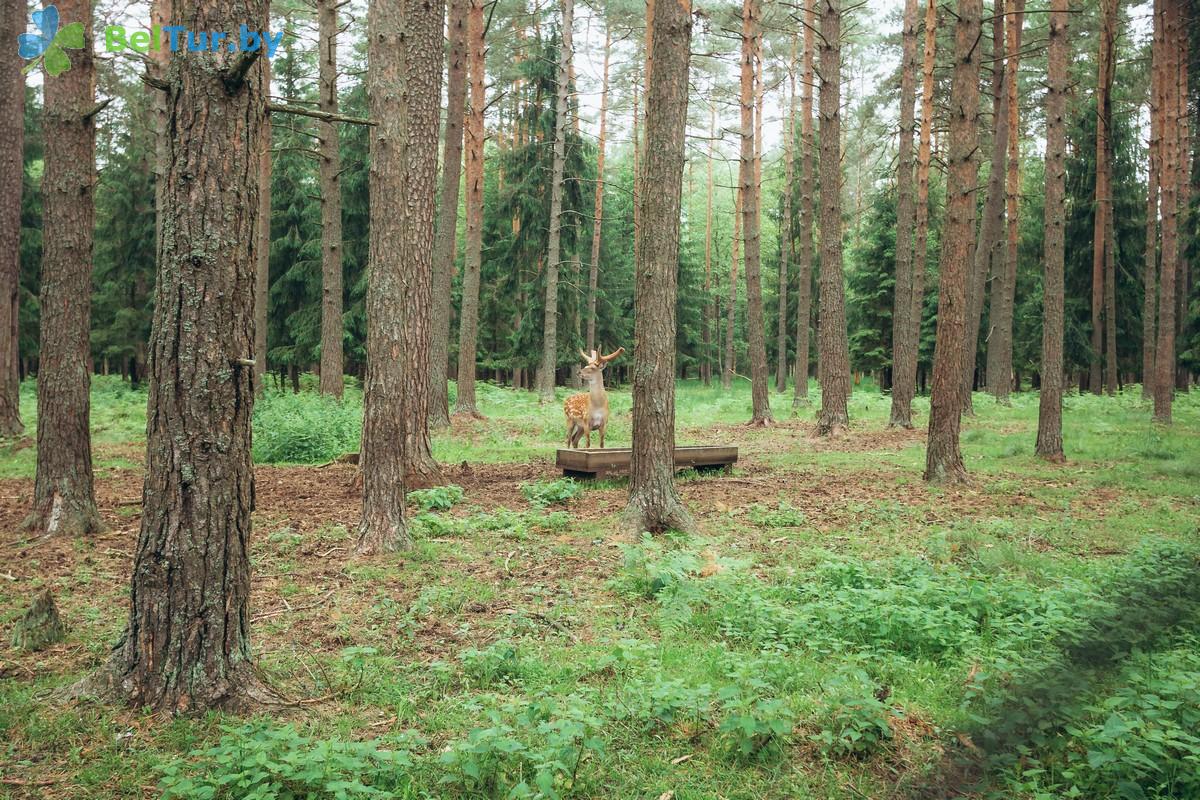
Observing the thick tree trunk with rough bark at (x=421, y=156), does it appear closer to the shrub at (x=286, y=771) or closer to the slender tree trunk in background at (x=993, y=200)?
the shrub at (x=286, y=771)

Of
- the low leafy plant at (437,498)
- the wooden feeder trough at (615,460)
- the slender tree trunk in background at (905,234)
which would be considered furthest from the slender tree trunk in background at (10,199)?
the slender tree trunk in background at (905,234)

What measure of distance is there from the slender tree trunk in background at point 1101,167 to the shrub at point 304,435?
20830 millimetres

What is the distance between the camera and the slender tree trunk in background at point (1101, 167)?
2072 centimetres

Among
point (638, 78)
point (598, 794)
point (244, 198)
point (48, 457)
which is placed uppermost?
point (638, 78)

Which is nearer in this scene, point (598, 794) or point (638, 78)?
point (598, 794)

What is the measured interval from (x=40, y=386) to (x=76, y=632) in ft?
9.70

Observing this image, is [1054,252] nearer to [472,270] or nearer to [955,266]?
[955,266]

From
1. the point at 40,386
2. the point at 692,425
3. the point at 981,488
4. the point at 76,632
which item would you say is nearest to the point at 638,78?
the point at 692,425

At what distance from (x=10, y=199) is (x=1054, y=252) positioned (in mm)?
16926

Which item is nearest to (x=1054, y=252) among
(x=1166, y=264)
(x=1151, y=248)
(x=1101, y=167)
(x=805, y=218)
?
(x=1166, y=264)

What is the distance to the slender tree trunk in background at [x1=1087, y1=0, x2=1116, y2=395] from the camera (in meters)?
20.7

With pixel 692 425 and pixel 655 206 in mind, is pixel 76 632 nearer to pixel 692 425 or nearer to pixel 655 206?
pixel 655 206

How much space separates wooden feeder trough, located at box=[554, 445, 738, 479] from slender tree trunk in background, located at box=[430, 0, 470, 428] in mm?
6043

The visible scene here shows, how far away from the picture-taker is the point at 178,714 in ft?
12.8
